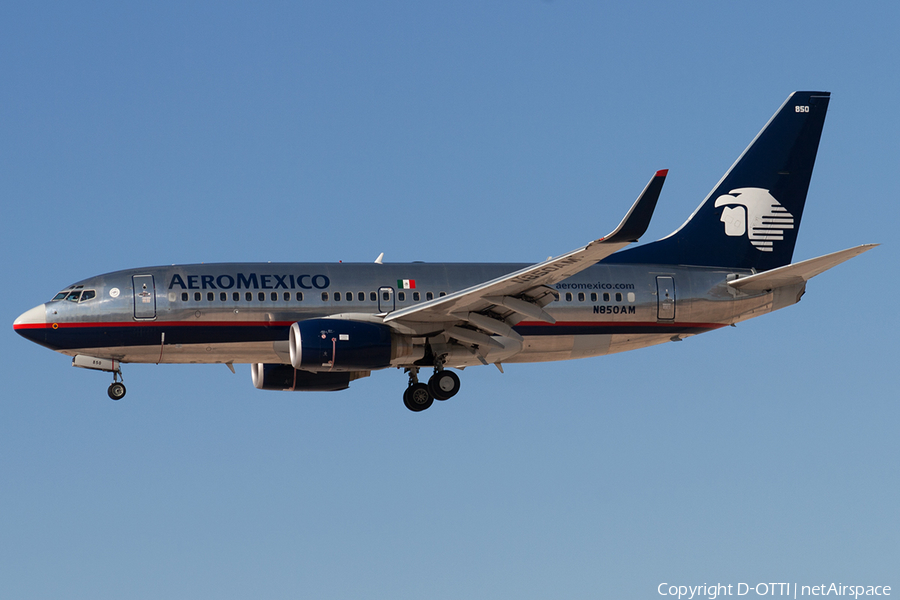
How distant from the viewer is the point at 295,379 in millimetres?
40781

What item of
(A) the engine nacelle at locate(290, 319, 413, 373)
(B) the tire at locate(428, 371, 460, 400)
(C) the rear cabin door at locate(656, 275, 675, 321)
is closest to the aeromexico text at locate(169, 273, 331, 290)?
(A) the engine nacelle at locate(290, 319, 413, 373)

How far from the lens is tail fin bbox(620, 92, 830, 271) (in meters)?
42.8

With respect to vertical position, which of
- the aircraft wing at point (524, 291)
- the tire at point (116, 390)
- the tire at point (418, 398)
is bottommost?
the tire at point (418, 398)

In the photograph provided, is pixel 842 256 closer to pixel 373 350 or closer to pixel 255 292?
pixel 373 350

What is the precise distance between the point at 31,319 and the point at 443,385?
1235 centimetres

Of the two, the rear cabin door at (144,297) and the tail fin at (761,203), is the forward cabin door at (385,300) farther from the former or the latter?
the tail fin at (761,203)

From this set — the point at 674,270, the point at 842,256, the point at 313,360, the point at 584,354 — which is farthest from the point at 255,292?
the point at 842,256

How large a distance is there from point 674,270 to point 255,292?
45.0ft

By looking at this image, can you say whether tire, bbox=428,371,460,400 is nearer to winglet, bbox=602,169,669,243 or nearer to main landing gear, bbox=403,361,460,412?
main landing gear, bbox=403,361,460,412

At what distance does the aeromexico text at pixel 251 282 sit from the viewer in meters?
37.4

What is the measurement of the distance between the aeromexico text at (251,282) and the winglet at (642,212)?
12155 mm

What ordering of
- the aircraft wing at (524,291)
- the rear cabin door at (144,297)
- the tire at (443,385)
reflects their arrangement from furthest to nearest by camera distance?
the tire at (443,385)
the rear cabin door at (144,297)
the aircraft wing at (524,291)

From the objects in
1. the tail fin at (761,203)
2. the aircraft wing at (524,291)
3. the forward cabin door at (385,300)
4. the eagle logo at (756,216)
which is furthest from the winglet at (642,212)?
the eagle logo at (756,216)

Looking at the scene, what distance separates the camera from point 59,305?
122ft
